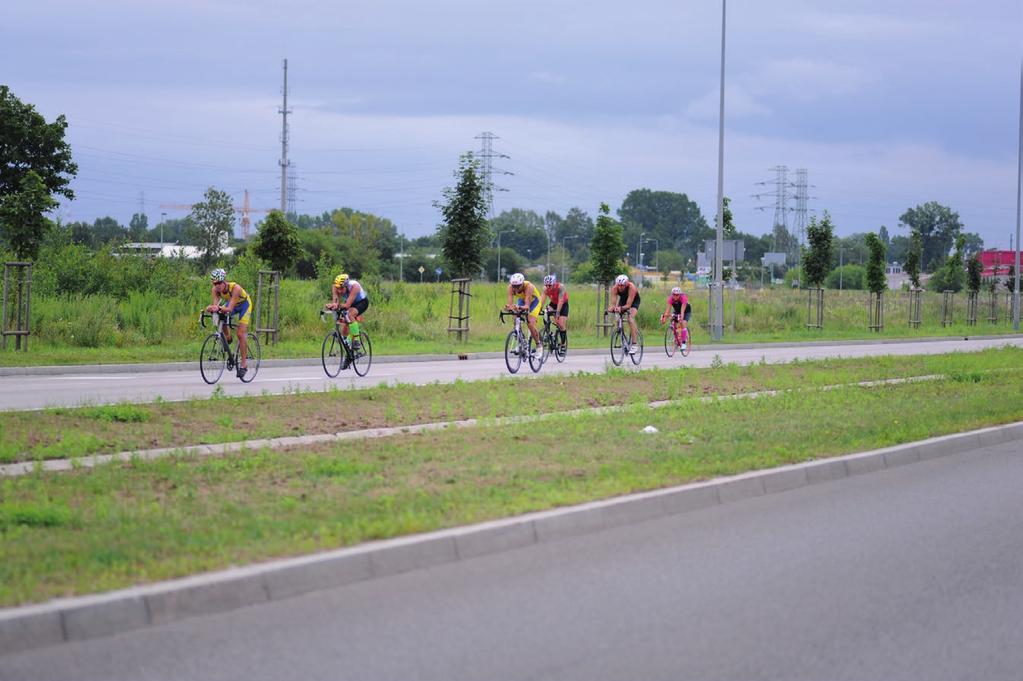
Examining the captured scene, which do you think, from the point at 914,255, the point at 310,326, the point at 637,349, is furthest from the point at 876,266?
the point at 637,349

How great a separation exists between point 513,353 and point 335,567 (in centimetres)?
1619

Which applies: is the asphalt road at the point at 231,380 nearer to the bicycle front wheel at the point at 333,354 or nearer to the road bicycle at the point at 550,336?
the bicycle front wheel at the point at 333,354

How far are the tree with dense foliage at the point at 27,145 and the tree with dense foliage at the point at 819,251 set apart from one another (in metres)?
33.6

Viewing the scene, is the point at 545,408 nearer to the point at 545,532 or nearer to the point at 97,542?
the point at 545,532

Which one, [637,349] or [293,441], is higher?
[637,349]

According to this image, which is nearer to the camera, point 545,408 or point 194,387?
point 545,408

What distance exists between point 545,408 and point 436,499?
22.8 feet

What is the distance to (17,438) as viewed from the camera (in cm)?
1089

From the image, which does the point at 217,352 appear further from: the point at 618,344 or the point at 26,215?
the point at 26,215

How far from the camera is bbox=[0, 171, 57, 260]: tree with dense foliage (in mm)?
29250

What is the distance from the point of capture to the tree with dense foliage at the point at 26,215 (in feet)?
96.0

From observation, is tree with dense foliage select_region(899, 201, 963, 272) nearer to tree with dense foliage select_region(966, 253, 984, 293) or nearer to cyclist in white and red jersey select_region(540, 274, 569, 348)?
tree with dense foliage select_region(966, 253, 984, 293)

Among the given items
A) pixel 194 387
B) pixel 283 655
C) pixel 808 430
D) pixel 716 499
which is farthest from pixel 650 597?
pixel 194 387

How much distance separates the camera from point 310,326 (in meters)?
33.1
